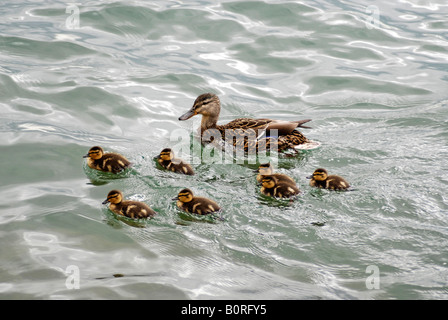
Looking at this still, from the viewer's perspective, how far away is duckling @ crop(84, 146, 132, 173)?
5609mm

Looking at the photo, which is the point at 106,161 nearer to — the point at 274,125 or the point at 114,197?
the point at 114,197

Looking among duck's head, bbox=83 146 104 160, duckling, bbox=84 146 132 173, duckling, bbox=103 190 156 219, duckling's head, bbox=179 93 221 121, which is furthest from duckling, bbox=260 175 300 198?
duckling's head, bbox=179 93 221 121

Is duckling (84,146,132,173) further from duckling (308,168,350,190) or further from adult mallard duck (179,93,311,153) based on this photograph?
duckling (308,168,350,190)

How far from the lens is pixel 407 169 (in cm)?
563

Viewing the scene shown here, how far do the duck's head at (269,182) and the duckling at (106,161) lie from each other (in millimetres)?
1325

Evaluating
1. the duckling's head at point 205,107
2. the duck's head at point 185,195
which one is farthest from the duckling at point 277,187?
the duckling's head at point 205,107

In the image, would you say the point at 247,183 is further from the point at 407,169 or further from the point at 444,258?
the point at 444,258

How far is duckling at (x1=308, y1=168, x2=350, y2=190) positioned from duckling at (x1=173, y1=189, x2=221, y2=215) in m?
0.93

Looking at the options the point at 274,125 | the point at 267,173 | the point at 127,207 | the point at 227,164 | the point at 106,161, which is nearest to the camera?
the point at 127,207

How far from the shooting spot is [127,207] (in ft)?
15.9

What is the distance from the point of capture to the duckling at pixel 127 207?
15.8ft

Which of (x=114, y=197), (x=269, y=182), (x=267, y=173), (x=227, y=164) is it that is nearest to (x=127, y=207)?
(x=114, y=197)

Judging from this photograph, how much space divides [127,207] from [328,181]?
1712mm

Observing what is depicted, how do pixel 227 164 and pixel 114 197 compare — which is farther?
pixel 227 164
